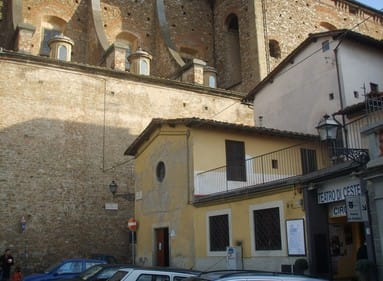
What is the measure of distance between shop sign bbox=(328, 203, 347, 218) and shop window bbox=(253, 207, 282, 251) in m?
1.29

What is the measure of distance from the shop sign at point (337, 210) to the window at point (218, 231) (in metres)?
3.11

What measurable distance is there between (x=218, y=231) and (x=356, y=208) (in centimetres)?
494

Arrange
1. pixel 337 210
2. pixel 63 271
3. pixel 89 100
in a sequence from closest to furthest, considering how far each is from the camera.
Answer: pixel 337 210 → pixel 63 271 → pixel 89 100

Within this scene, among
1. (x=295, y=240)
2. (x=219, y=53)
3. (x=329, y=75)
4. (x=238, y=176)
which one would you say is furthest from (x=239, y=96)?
(x=295, y=240)

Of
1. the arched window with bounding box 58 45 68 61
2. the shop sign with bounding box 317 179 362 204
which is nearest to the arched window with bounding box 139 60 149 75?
the arched window with bounding box 58 45 68 61

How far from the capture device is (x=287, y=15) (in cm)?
2684

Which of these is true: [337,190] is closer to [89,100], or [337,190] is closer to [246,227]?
[246,227]

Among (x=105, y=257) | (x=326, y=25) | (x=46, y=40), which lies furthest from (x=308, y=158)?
(x=326, y=25)

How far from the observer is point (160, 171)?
15797 mm

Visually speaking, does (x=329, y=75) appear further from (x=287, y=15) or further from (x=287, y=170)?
(x=287, y=15)

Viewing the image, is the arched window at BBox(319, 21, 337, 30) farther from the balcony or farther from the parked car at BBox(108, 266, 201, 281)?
the parked car at BBox(108, 266, 201, 281)

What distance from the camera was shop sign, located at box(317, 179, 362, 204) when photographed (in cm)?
940

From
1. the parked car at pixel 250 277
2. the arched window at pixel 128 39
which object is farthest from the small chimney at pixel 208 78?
the parked car at pixel 250 277

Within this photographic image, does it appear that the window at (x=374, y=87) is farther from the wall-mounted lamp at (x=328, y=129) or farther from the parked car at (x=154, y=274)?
the parked car at (x=154, y=274)
